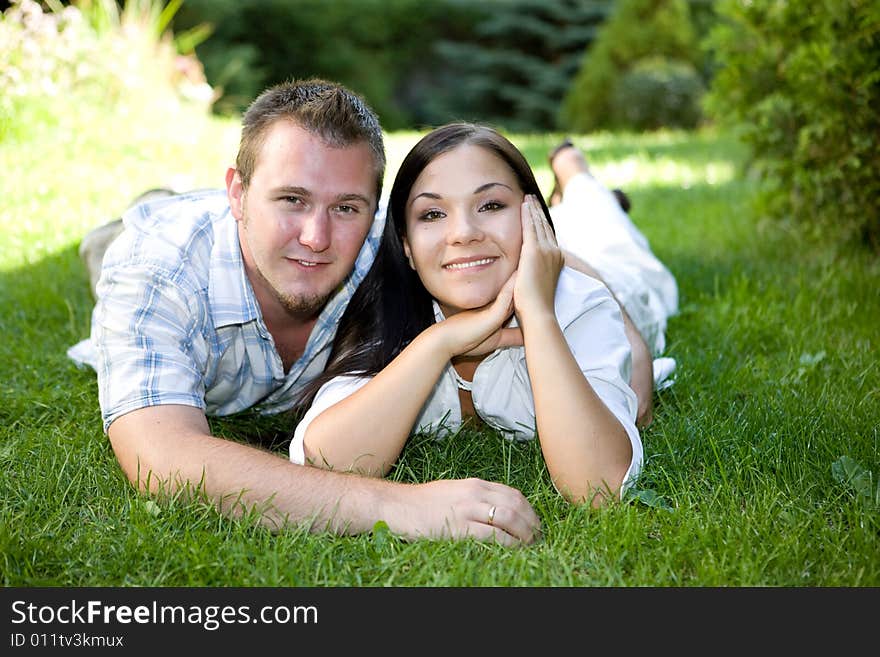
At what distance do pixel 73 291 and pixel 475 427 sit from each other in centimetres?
263

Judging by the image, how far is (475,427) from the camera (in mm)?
3295

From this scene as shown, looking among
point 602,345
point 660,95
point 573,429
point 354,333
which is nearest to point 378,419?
point 573,429

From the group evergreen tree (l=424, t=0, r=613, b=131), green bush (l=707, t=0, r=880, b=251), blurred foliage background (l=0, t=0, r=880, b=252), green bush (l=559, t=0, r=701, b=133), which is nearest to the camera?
Answer: green bush (l=707, t=0, r=880, b=251)

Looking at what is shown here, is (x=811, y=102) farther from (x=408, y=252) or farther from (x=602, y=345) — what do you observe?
(x=408, y=252)

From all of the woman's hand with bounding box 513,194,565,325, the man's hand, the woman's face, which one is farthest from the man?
the woman's hand with bounding box 513,194,565,325

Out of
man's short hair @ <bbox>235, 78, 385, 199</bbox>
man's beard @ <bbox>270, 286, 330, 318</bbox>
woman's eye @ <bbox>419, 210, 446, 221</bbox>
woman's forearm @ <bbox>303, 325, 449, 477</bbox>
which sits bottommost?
woman's forearm @ <bbox>303, 325, 449, 477</bbox>

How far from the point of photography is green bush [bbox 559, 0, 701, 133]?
14180 mm

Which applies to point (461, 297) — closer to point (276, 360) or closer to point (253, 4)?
point (276, 360)

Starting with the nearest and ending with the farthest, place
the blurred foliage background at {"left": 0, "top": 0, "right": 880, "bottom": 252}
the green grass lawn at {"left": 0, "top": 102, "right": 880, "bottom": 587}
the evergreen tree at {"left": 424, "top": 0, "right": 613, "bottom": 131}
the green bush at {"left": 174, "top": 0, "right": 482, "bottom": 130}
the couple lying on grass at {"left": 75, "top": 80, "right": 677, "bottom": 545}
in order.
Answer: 1. the green grass lawn at {"left": 0, "top": 102, "right": 880, "bottom": 587}
2. the couple lying on grass at {"left": 75, "top": 80, "right": 677, "bottom": 545}
3. the blurred foliage background at {"left": 0, "top": 0, "right": 880, "bottom": 252}
4. the green bush at {"left": 174, "top": 0, "right": 482, "bottom": 130}
5. the evergreen tree at {"left": 424, "top": 0, "right": 613, "bottom": 131}

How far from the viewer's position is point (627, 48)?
47.0 ft

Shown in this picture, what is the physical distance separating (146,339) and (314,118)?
34.4 inches

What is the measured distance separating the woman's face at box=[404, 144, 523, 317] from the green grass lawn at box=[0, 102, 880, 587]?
0.59m

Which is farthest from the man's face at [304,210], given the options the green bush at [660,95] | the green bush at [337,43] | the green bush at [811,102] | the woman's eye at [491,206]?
the green bush at [660,95]

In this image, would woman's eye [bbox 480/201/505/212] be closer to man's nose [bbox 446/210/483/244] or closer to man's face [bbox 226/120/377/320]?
man's nose [bbox 446/210/483/244]
